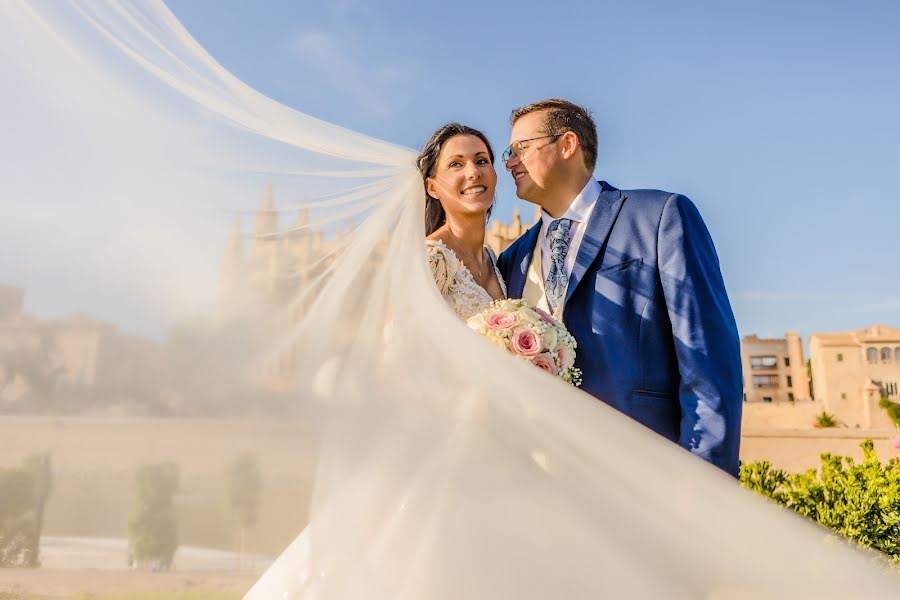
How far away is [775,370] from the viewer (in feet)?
197

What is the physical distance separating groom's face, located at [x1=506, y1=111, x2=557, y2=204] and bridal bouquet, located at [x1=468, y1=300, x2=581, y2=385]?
754 mm

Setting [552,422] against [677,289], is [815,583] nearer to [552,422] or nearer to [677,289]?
[552,422]

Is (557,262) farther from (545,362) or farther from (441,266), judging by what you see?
(545,362)

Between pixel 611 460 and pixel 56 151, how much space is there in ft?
5.87

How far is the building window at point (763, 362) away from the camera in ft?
198

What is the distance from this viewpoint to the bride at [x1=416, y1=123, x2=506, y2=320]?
3387 mm

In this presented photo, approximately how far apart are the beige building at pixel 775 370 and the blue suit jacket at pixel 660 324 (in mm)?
59552

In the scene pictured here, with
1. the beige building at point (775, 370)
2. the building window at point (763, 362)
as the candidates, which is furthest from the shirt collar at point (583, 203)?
the building window at point (763, 362)

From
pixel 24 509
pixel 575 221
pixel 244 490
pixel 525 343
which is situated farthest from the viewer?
pixel 575 221

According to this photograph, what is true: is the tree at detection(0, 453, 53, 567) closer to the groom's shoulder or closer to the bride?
the bride

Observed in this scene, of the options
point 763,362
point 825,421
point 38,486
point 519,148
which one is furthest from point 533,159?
point 763,362

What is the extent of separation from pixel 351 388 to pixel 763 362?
2508 inches

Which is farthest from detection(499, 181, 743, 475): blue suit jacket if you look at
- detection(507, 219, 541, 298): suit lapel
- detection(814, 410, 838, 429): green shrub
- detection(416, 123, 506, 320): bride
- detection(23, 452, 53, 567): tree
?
detection(814, 410, 838, 429): green shrub

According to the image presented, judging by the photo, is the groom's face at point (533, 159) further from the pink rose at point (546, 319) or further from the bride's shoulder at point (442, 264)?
the pink rose at point (546, 319)
